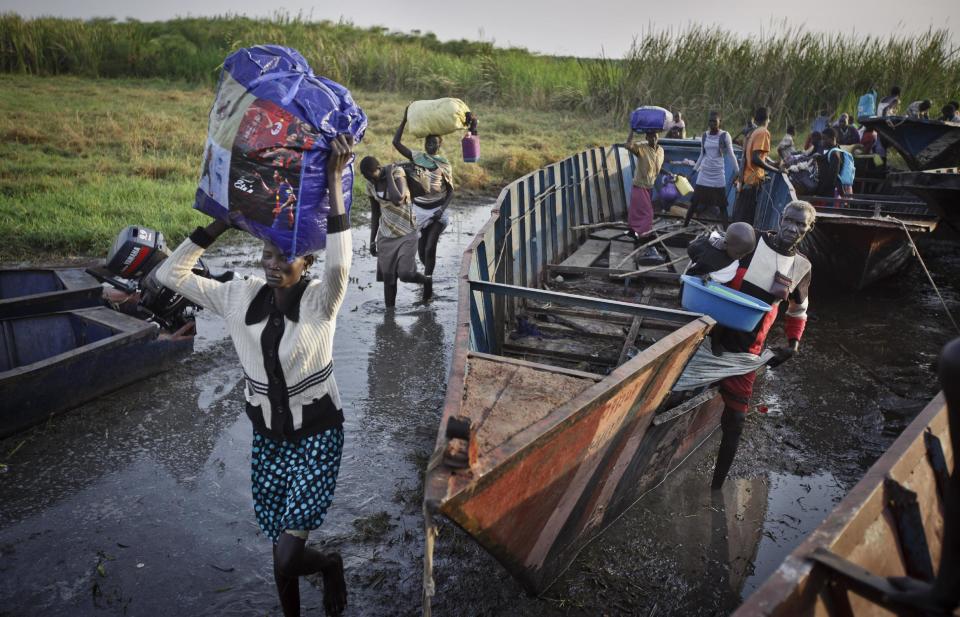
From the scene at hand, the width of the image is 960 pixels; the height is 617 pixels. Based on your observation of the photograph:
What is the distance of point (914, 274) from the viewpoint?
9.55 m

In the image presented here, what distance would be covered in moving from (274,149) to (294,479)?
1244mm

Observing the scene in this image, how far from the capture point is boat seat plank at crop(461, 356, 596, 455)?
2.73 meters

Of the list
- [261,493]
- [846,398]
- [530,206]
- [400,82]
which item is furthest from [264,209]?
[400,82]

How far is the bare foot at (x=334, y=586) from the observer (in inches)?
113

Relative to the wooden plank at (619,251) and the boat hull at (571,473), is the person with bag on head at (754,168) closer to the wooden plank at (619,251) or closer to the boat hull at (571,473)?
the wooden plank at (619,251)

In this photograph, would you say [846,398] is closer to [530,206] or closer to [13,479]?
[530,206]

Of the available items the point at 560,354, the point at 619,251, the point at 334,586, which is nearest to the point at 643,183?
the point at 619,251

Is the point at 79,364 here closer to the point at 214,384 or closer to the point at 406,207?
the point at 214,384

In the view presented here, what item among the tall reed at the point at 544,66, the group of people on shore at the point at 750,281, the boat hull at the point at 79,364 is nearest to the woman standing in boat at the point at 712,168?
the group of people on shore at the point at 750,281

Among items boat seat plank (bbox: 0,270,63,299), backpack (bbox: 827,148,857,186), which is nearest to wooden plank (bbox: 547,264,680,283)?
boat seat plank (bbox: 0,270,63,299)

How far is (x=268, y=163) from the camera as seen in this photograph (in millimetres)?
2424

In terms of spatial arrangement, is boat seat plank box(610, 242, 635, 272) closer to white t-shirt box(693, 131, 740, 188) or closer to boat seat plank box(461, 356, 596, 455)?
white t-shirt box(693, 131, 740, 188)

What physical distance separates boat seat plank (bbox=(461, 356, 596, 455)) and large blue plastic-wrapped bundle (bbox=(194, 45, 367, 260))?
38.4 inches

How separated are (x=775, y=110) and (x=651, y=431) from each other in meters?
17.4
